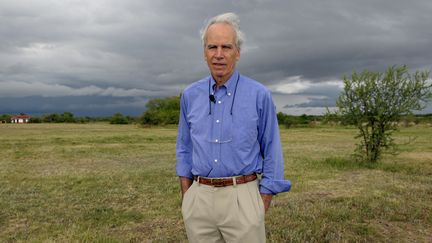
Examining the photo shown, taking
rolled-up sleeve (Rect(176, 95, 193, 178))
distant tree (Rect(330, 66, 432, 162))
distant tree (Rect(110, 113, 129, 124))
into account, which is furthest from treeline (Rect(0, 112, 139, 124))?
rolled-up sleeve (Rect(176, 95, 193, 178))

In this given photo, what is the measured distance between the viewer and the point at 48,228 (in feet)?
22.7

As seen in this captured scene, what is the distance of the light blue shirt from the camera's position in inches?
113

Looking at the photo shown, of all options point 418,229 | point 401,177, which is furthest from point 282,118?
point 418,229

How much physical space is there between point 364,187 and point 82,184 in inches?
363

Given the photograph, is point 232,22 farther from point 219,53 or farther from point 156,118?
point 156,118

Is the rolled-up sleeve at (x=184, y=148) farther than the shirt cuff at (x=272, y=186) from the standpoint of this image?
Yes

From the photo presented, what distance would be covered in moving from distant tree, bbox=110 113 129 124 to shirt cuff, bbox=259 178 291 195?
86302 millimetres

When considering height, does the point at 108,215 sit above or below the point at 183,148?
below

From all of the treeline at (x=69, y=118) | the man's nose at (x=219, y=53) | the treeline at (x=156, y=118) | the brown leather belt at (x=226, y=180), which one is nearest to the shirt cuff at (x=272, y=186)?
the brown leather belt at (x=226, y=180)

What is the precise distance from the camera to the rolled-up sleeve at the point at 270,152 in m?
2.92

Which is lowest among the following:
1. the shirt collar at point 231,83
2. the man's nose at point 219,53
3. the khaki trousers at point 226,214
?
the khaki trousers at point 226,214

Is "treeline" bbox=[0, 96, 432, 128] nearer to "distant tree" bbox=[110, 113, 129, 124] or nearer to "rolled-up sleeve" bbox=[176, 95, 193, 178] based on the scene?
"distant tree" bbox=[110, 113, 129, 124]

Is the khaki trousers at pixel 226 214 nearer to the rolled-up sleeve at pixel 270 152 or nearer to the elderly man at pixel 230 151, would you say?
the elderly man at pixel 230 151

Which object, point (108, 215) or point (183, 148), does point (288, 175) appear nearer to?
point (108, 215)
